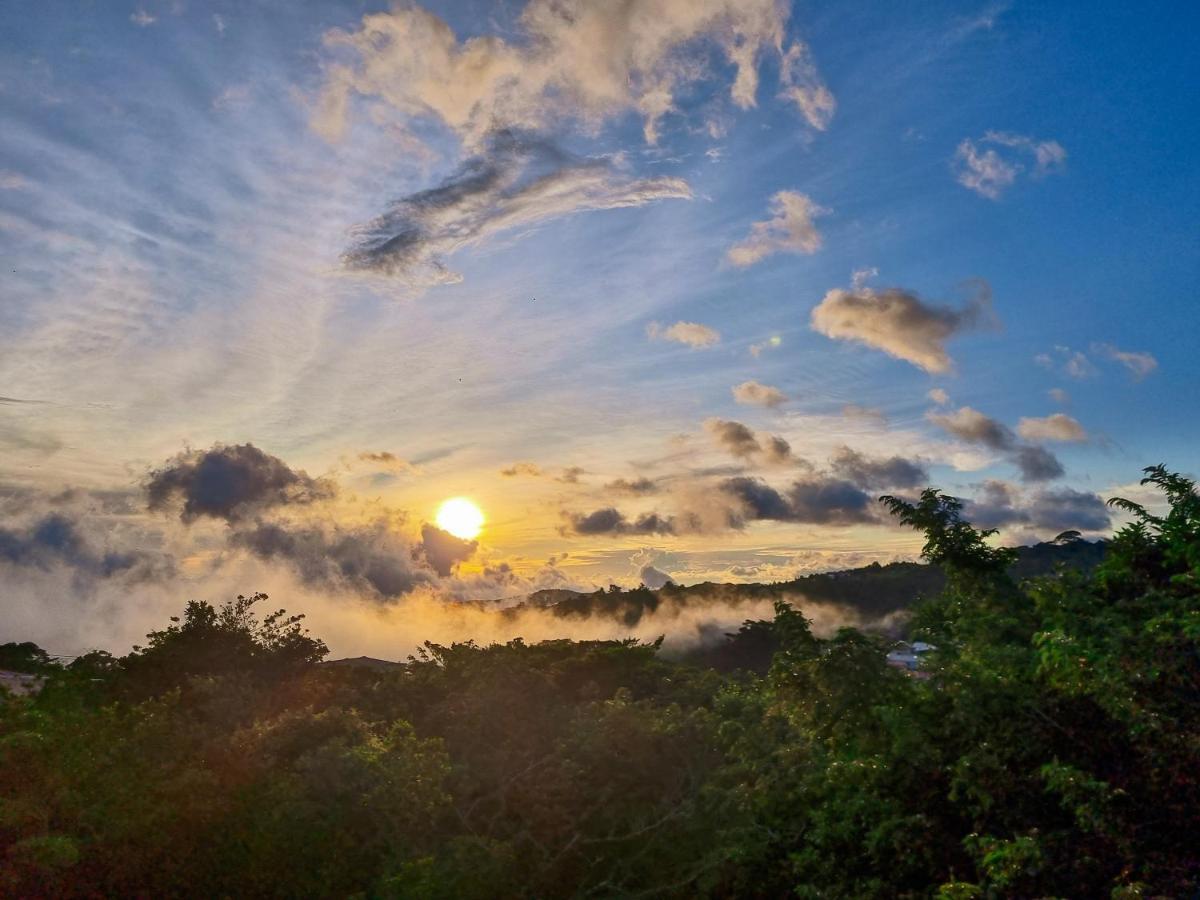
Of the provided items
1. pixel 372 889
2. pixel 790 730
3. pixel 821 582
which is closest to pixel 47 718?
pixel 372 889

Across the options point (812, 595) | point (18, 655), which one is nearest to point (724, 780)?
point (18, 655)

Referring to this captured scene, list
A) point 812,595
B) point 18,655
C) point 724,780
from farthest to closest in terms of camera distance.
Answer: point 812,595 < point 18,655 < point 724,780

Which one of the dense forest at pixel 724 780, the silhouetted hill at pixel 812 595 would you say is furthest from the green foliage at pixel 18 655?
the silhouetted hill at pixel 812 595

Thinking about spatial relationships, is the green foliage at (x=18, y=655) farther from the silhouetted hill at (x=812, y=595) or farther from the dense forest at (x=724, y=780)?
the silhouetted hill at (x=812, y=595)

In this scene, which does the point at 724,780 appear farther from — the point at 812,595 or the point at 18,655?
the point at 812,595

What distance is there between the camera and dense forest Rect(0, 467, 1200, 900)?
32.8 feet

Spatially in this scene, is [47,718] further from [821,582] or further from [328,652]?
[821,582]

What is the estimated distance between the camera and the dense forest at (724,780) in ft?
32.8

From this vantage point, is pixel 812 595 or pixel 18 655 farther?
pixel 812 595

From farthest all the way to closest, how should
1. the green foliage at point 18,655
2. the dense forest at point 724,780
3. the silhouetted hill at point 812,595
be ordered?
1. the silhouetted hill at point 812,595
2. the green foliage at point 18,655
3. the dense forest at point 724,780

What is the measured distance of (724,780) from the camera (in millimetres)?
15141

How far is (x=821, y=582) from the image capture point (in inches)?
5039

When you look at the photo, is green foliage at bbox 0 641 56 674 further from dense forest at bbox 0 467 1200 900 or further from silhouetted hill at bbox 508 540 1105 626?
silhouetted hill at bbox 508 540 1105 626

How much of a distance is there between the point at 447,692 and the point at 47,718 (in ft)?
27.1
